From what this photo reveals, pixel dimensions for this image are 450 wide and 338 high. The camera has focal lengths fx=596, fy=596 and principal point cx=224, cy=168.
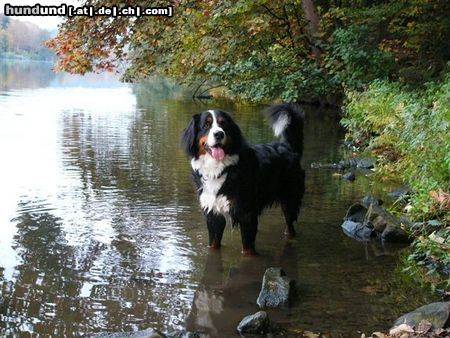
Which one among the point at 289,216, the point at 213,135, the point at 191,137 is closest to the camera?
the point at 213,135

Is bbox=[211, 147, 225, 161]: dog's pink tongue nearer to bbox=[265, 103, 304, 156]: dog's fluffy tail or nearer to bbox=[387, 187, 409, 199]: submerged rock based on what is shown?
bbox=[265, 103, 304, 156]: dog's fluffy tail

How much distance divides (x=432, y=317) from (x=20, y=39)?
131 m

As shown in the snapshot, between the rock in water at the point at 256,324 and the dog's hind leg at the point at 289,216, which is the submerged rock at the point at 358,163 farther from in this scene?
the rock in water at the point at 256,324

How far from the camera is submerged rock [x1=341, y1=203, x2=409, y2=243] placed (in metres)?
6.89

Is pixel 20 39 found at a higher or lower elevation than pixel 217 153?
higher

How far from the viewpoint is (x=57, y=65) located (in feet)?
60.4

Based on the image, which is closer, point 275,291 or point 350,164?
point 275,291

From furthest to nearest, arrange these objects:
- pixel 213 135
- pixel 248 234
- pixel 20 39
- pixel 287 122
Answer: pixel 20 39 < pixel 287 122 < pixel 248 234 < pixel 213 135

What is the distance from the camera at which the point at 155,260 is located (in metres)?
6.10

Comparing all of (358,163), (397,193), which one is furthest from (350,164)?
(397,193)

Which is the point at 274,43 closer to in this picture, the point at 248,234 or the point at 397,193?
the point at 397,193

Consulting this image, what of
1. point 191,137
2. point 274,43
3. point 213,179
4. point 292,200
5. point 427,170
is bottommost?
point 292,200

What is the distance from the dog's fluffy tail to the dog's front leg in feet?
5.17

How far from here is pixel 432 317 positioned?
4207 millimetres
